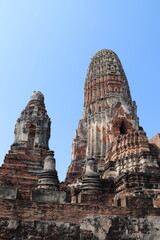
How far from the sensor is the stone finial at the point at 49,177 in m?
9.75

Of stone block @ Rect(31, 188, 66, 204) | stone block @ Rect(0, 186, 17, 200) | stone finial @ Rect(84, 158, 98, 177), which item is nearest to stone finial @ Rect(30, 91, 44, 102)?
stone finial @ Rect(84, 158, 98, 177)

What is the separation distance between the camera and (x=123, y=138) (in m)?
20.5

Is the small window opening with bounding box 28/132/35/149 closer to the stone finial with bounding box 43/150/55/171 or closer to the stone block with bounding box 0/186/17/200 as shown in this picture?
the stone finial with bounding box 43/150/55/171

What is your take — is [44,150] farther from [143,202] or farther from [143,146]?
[143,202]

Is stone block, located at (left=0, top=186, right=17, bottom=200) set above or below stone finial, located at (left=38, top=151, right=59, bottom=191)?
below

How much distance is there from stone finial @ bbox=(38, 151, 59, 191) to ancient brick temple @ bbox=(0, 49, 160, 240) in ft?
0.12

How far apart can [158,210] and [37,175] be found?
352 inches

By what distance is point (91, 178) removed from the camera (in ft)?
34.3

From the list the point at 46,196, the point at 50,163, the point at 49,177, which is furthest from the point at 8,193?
the point at 50,163

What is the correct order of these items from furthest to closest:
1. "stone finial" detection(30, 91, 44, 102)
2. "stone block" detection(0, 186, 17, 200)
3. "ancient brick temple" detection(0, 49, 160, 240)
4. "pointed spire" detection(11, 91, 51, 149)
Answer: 1. "stone finial" detection(30, 91, 44, 102)
2. "pointed spire" detection(11, 91, 51, 149)
3. "stone block" detection(0, 186, 17, 200)
4. "ancient brick temple" detection(0, 49, 160, 240)

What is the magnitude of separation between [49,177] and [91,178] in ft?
5.24

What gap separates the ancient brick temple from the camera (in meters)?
7.34

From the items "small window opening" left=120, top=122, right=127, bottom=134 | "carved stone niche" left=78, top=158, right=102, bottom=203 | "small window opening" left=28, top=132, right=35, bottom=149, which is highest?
"small window opening" left=120, top=122, right=127, bottom=134

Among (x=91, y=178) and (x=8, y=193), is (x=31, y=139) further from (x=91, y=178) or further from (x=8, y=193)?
(x=8, y=193)
